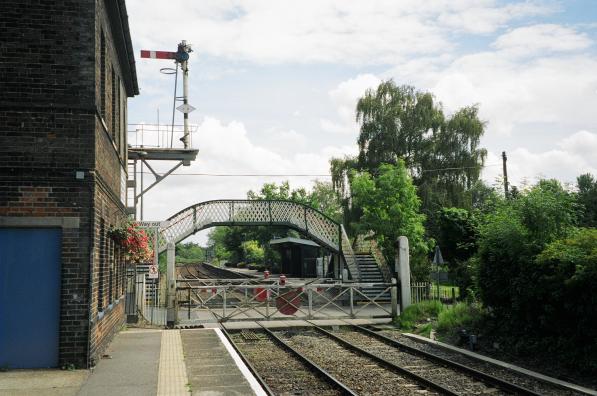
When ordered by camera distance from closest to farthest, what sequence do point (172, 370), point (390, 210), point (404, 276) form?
point (172, 370), point (404, 276), point (390, 210)

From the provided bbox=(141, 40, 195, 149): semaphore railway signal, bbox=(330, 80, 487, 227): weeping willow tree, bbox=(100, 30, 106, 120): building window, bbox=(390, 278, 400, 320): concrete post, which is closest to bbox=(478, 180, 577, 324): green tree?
bbox=(390, 278, 400, 320): concrete post

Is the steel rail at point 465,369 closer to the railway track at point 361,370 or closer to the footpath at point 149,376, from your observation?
the railway track at point 361,370

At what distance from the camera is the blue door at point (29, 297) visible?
9.73 meters

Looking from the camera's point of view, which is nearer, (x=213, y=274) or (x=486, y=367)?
(x=486, y=367)

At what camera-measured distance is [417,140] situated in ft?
132

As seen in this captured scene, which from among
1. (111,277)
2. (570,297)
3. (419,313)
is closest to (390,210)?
(419,313)

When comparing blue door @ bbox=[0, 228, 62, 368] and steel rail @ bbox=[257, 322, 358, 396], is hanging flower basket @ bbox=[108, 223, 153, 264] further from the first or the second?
steel rail @ bbox=[257, 322, 358, 396]

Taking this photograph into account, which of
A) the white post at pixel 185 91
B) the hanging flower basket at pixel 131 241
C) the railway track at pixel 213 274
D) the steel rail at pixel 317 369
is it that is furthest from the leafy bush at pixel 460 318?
the railway track at pixel 213 274

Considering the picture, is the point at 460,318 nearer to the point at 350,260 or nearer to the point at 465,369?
the point at 465,369

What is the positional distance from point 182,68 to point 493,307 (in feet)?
59.6

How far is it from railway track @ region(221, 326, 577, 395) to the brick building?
11.3 ft

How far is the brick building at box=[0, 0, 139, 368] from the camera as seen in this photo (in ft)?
32.1

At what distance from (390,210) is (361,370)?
1701 centimetres

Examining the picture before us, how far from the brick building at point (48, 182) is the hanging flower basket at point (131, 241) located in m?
3.39
